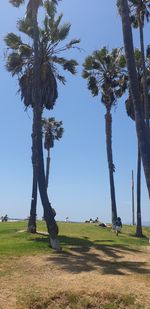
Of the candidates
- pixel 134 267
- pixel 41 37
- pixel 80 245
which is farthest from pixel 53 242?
pixel 41 37

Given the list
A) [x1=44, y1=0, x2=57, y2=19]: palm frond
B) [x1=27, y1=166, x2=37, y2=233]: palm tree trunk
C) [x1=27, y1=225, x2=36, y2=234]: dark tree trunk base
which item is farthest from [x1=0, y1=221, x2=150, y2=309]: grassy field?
[x1=44, y1=0, x2=57, y2=19]: palm frond

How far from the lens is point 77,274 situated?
19.1m

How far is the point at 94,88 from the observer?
4581 cm

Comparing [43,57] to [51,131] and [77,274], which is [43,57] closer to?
[77,274]

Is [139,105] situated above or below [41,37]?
below

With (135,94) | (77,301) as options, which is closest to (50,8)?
(135,94)

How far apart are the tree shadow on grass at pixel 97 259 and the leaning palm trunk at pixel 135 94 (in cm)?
506

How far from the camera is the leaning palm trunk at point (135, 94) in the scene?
55.5 feet

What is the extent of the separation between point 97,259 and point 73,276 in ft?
14.0

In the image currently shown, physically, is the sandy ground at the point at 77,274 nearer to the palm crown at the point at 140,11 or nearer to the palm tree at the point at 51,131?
the palm crown at the point at 140,11

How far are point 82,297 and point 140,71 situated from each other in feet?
94.0

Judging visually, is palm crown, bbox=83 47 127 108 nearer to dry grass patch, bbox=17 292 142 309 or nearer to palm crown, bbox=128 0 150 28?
palm crown, bbox=128 0 150 28

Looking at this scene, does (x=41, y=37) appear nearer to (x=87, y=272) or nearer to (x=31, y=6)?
(x=31, y=6)

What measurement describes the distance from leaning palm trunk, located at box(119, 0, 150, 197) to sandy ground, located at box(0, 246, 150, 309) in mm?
3583
